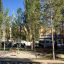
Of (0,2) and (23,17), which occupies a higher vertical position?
(0,2)

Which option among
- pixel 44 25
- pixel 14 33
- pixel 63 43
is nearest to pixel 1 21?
pixel 14 33

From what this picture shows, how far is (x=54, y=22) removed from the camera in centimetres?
2580

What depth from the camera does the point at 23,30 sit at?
50562 mm

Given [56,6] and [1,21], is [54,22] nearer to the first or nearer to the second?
[56,6]

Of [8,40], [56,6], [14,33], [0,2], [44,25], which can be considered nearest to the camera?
[56,6]

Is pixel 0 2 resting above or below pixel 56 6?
above

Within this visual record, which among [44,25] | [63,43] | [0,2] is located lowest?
[63,43]

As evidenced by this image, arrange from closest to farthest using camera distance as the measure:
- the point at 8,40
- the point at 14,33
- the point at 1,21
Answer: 1. the point at 1,21
2. the point at 14,33
3. the point at 8,40

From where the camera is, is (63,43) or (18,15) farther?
(63,43)

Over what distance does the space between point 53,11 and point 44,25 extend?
2.54 metres

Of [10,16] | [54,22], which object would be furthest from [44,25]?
[10,16]

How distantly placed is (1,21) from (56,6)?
76.7ft

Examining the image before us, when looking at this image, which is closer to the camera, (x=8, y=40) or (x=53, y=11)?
(x=53, y=11)

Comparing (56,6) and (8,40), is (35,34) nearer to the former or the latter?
(56,6)
